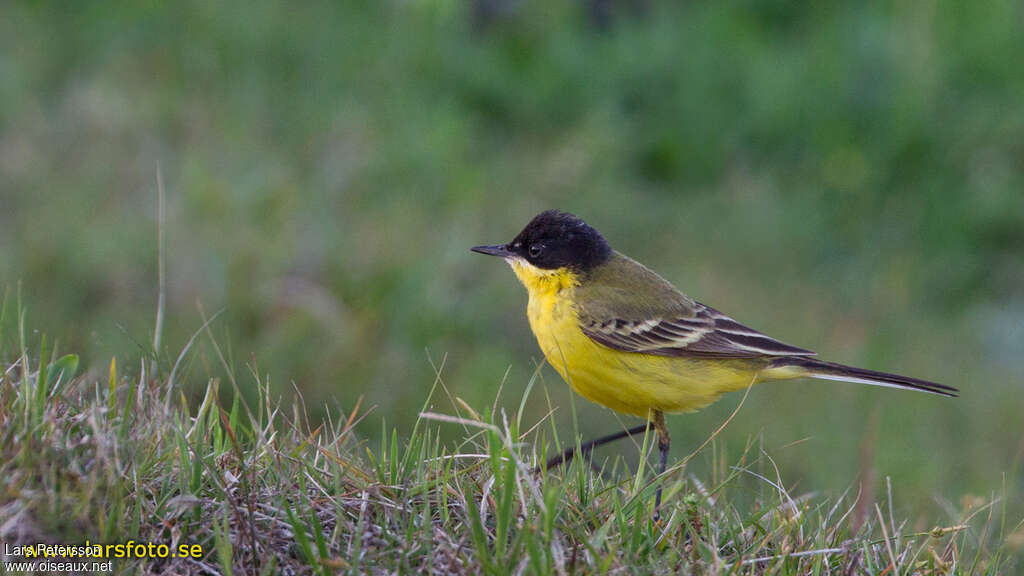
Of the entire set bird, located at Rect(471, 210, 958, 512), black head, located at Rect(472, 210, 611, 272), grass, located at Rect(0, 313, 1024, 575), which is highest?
black head, located at Rect(472, 210, 611, 272)

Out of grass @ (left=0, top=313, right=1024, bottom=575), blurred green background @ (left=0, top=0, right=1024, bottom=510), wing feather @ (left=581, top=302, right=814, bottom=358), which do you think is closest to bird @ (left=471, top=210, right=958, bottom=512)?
wing feather @ (left=581, top=302, right=814, bottom=358)

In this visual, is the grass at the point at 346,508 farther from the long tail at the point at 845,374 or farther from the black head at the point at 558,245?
the black head at the point at 558,245

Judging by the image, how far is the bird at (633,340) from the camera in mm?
4789

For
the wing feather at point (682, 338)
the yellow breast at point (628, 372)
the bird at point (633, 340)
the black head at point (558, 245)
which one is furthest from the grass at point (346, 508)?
the black head at point (558, 245)

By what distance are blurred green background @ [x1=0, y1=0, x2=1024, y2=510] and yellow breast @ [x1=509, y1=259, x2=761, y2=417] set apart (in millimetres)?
1783

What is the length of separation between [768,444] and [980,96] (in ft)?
17.2

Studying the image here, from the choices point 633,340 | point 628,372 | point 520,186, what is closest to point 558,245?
point 633,340

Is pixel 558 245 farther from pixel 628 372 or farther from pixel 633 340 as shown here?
pixel 628 372

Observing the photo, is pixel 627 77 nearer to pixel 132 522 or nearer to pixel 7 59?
pixel 7 59

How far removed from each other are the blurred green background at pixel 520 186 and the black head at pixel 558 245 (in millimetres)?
1615

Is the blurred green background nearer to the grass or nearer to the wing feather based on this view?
the wing feather

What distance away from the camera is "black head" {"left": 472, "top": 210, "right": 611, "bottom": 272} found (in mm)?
5426

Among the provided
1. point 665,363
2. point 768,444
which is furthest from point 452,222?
point 665,363

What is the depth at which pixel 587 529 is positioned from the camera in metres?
3.33
